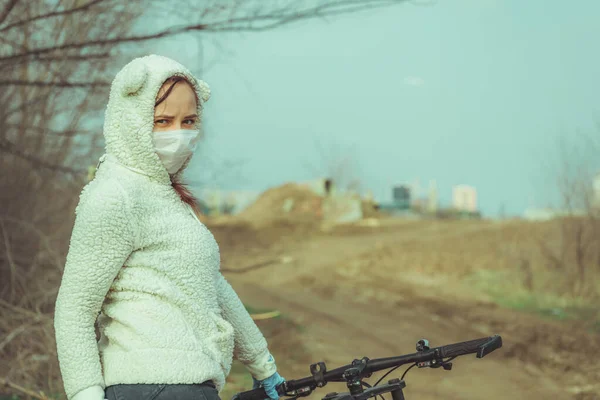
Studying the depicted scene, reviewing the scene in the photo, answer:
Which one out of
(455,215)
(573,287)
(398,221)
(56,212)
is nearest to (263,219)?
(398,221)

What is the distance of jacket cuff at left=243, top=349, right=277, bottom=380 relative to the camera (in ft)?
8.59

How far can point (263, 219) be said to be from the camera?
2370 cm

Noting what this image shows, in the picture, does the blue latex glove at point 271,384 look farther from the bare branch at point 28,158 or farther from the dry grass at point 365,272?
the bare branch at point 28,158

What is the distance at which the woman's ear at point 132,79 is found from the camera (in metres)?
2.17

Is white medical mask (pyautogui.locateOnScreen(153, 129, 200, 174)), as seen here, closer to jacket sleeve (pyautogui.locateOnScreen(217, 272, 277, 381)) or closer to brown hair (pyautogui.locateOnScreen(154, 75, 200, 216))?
brown hair (pyautogui.locateOnScreen(154, 75, 200, 216))

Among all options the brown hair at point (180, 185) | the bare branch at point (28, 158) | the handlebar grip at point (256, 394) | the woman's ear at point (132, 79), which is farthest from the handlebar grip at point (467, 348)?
the bare branch at point (28, 158)

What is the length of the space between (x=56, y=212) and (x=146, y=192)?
5.60 meters

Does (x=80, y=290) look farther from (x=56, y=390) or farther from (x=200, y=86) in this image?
(x=56, y=390)

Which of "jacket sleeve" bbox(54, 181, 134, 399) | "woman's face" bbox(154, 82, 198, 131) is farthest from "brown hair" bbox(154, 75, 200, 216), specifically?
"jacket sleeve" bbox(54, 181, 134, 399)

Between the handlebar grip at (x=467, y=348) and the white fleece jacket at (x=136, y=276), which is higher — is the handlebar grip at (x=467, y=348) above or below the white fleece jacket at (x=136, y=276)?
below

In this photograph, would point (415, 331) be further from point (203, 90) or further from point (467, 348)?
point (203, 90)

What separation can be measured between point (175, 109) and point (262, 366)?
3.05ft

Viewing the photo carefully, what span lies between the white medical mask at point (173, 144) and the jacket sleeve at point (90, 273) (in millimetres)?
179

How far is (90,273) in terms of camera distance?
2.10m
